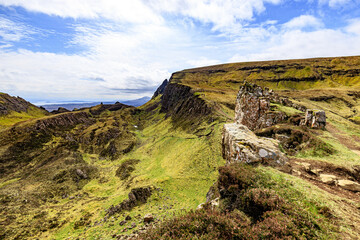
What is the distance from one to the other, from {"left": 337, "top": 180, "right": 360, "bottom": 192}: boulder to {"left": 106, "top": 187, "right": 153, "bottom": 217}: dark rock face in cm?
2282

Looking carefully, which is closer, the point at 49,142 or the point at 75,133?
the point at 49,142

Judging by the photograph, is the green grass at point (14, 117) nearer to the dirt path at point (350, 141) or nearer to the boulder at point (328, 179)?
the boulder at point (328, 179)

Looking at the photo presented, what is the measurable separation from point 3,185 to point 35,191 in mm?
15418

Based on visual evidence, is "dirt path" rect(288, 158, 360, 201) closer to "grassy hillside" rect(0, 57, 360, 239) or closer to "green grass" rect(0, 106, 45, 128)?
"grassy hillside" rect(0, 57, 360, 239)

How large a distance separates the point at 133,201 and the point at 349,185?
24.4 meters

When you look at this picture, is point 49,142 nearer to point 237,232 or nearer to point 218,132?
point 218,132

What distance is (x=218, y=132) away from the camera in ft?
122

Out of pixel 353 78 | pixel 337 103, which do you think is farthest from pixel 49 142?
pixel 353 78

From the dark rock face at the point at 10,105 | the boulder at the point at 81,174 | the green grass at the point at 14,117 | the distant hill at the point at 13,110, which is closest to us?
the boulder at the point at 81,174

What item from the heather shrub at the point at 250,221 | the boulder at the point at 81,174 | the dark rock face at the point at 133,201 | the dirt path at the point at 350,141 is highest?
the heather shrub at the point at 250,221

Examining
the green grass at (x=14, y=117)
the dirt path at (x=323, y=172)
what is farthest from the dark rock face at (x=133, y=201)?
the green grass at (x=14, y=117)

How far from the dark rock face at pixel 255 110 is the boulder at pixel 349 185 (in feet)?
53.6

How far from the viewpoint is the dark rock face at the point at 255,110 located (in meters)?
25.3

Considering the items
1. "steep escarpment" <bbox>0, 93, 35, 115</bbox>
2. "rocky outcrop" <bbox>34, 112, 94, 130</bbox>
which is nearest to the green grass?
"steep escarpment" <bbox>0, 93, 35, 115</bbox>
